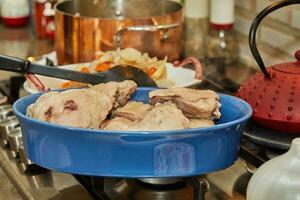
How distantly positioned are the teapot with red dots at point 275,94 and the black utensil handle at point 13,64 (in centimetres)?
32

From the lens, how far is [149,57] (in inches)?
60.1

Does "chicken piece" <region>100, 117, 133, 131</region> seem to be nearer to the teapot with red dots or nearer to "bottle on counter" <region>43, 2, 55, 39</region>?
the teapot with red dots

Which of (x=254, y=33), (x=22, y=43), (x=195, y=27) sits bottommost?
(x=22, y=43)

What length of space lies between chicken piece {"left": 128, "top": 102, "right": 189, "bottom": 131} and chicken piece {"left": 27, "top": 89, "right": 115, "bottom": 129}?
0.05m

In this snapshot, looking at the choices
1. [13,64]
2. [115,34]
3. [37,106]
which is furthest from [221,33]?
[37,106]

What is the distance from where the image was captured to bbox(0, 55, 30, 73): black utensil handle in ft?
3.73

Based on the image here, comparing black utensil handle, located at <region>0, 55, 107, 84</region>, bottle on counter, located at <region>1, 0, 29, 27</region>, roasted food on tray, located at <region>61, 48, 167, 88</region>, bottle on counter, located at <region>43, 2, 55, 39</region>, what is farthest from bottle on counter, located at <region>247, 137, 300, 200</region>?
bottle on counter, located at <region>1, 0, 29, 27</region>

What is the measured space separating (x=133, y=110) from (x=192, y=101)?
8cm

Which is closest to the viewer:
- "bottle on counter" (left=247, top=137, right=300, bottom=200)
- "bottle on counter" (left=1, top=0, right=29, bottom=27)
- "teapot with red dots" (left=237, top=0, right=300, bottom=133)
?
"bottle on counter" (left=247, top=137, right=300, bottom=200)

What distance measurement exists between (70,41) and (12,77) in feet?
0.47

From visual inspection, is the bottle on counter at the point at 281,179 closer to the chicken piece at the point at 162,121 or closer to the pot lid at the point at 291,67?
the chicken piece at the point at 162,121

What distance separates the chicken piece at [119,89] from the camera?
1052 mm

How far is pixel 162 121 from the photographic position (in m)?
0.97

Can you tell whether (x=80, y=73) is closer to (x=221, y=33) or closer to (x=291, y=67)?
(x=291, y=67)
